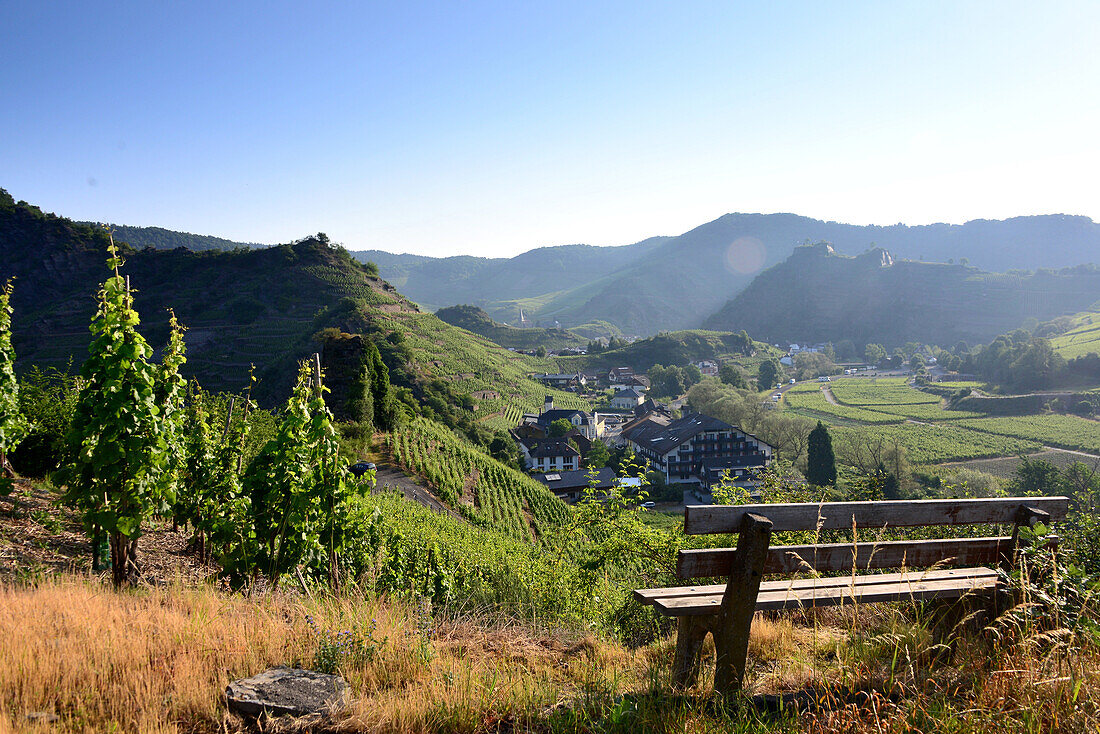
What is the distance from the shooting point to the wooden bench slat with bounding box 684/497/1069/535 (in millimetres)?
2668

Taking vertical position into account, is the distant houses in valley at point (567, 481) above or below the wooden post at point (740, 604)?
below

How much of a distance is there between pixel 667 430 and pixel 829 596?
53870 millimetres

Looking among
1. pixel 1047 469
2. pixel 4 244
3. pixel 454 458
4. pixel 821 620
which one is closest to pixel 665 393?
pixel 1047 469

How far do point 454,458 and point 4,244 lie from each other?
78.5m

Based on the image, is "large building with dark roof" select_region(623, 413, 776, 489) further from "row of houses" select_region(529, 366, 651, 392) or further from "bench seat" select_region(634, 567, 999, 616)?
"bench seat" select_region(634, 567, 999, 616)

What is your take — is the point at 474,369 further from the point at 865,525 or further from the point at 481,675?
the point at 865,525

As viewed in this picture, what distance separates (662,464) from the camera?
48.7 metres

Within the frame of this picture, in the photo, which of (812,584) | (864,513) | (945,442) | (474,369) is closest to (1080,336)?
(945,442)

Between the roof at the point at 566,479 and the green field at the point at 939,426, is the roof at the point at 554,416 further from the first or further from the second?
the green field at the point at 939,426

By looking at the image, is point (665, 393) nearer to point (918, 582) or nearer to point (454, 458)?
point (454, 458)

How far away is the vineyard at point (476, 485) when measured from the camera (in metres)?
19.7

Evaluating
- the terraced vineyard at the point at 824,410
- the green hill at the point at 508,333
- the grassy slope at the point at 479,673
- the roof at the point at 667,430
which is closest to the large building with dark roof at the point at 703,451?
the roof at the point at 667,430

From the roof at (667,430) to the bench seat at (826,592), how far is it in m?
46.7

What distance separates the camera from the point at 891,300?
156 m
